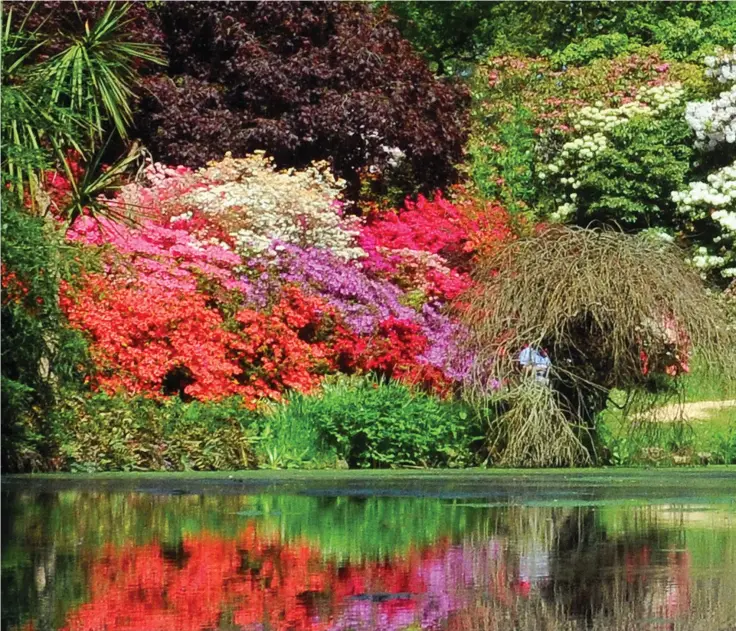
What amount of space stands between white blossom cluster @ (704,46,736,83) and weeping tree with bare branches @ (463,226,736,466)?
1355cm

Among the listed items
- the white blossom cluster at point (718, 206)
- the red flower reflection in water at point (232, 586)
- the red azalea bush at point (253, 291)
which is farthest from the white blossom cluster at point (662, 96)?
the red flower reflection in water at point (232, 586)

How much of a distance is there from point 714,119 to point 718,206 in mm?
1565

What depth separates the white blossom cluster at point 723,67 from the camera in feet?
109

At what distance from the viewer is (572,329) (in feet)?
67.0

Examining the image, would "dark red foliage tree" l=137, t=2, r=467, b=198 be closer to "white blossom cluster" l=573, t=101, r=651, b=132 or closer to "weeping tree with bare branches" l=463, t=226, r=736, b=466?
"white blossom cluster" l=573, t=101, r=651, b=132

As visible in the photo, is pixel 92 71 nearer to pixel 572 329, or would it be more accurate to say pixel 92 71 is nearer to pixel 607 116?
pixel 572 329

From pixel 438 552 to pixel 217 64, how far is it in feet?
66.6

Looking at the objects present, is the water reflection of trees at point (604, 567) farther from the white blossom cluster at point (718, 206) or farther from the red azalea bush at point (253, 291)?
the white blossom cluster at point (718, 206)

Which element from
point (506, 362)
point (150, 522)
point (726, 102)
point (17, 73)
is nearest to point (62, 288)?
point (17, 73)

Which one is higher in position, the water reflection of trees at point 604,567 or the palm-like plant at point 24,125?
the palm-like plant at point 24,125

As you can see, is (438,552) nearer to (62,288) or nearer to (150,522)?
(150,522)

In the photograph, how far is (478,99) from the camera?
38.1 m

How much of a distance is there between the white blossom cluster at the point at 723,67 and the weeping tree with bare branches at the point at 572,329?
1355cm

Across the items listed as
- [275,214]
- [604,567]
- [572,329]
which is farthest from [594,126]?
[604,567]
